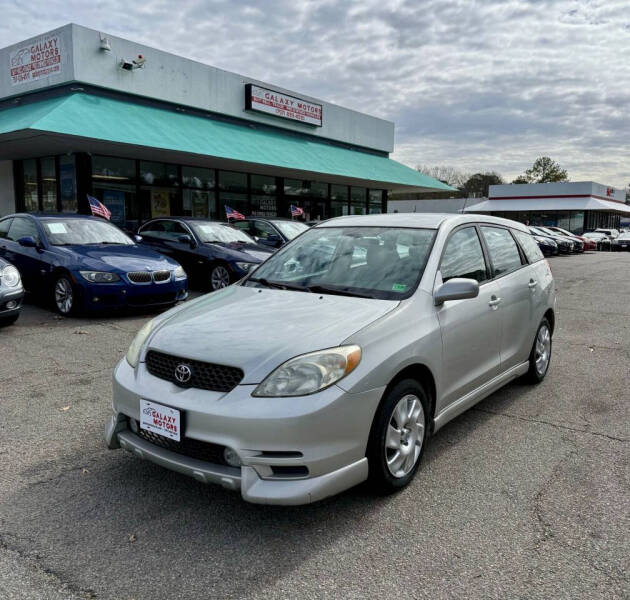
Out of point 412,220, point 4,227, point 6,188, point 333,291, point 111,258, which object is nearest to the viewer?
point 333,291

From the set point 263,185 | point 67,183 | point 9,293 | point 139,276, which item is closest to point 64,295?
point 139,276

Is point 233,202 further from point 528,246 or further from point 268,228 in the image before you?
point 528,246

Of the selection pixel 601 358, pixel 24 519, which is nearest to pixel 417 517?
pixel 24 519

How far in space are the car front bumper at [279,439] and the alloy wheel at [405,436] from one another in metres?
0.28

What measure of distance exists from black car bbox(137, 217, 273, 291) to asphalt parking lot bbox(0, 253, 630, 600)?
6.16m

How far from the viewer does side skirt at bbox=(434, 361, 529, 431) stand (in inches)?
145

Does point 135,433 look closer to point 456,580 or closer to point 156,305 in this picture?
point 456,580

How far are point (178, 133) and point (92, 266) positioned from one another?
26.9 ft

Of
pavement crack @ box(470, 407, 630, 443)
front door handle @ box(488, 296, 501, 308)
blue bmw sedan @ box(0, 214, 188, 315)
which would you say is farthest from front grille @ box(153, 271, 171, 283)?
front door handle @ box(488, 296, 501, 308)

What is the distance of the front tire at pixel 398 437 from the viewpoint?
119 inches

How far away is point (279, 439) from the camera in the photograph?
269 centimetres

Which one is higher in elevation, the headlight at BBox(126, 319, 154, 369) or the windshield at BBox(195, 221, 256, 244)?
the windshield at BBox(195, 221, 256, 244)

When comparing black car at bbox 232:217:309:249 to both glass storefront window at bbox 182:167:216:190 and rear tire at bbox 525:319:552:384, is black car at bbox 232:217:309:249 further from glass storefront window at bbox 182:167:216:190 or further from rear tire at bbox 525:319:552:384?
rear tire at bbox 525:319:552:384

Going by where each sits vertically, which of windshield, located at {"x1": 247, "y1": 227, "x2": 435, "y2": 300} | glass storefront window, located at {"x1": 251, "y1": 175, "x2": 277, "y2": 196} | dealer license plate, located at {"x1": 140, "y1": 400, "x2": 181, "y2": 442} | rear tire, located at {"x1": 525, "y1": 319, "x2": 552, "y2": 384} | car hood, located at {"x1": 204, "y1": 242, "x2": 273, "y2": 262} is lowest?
rear tire, located at {"x1": 525, "y1": 319, "x2": 552, "y2": 384}
